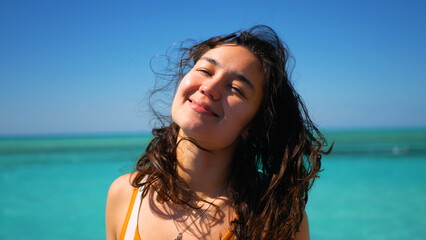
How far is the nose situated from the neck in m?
0.34

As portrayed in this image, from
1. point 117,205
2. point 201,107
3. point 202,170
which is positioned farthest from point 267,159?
point 117,205

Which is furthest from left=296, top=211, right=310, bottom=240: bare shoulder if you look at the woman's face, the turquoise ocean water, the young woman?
the turquoise ocean water

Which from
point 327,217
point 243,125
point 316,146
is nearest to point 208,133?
point 243,125

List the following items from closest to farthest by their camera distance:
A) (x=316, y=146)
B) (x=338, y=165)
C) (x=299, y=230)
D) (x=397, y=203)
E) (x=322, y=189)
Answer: (x=299, y=230), (x=316, y=146), (x=397, y=203), (x=322, y=189), (x=338, y=165)

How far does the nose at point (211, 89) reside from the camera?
1.88 meters

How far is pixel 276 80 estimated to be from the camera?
7.31ft

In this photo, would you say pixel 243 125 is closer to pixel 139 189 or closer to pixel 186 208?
pixel 186 208

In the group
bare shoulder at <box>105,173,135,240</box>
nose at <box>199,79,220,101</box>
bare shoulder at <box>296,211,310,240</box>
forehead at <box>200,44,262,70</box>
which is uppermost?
forehead at <box>200,44,262,70</box>

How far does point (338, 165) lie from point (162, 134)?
17.2m

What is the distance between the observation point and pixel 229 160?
7.14ft

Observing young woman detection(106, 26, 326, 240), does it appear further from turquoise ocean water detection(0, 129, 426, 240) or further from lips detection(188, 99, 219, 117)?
turquoise ocean water detection(0, 129, 426, 240)

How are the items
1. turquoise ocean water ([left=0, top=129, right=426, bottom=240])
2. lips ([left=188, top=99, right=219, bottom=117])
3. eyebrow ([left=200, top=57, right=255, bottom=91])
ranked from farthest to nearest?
turquoise ocean water ([left=0, top=129, right=426, bottom=240]) → eyebrow ([left=200, top=57, right=255, bottom=91]) → lips ([left=188, top=99, right=219, bottom=117])

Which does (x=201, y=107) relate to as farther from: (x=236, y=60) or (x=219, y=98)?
(x=236, y=60)

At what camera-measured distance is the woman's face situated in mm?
1854
